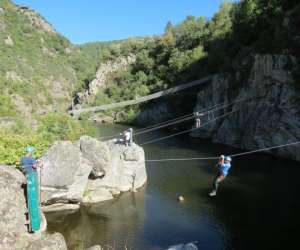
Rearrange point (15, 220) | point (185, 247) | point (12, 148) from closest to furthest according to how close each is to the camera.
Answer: point (15, 220) < point (185, 247) < point (12, 148)

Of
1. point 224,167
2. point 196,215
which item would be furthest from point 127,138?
point 224,167

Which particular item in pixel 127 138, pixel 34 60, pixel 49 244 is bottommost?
pixel 49 244

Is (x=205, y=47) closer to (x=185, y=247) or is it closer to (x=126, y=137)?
(x=126, y=137)

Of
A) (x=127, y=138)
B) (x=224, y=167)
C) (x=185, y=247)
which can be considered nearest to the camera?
(x=224, y=167)

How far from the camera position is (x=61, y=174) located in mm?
20859

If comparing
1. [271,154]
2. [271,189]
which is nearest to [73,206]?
[271,189]

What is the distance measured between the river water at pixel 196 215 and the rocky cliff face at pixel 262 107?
626 cm

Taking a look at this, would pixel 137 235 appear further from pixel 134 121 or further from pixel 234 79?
pixel 134 121

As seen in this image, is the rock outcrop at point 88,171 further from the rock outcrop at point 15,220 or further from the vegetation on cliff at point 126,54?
the rock outcrop at point 15,220

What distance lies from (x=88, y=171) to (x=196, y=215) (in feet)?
22.3

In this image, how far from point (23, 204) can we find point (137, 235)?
235 inches

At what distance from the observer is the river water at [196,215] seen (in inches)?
695

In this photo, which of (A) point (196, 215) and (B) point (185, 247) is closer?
(B) point (185, 247)

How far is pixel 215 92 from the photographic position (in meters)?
48.5
